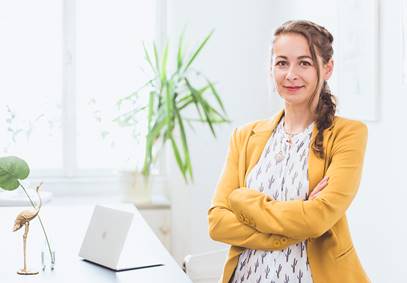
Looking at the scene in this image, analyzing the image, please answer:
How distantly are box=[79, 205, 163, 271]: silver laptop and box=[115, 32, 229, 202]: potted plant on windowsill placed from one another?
2.06 metres

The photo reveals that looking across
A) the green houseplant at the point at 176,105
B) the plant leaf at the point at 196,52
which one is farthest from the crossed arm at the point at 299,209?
the plant leaf at the point at 196,52

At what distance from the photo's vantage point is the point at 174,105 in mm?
4480

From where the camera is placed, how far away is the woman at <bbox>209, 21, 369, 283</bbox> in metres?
2.08

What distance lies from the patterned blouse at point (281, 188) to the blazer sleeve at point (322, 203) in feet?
0.18

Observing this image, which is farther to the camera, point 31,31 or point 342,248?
point 31,31

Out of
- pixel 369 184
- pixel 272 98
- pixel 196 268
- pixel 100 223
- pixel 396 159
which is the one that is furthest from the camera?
pixel 272 98

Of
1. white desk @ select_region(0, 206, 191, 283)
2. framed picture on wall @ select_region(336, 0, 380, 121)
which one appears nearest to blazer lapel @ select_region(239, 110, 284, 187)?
white desk @ select_region(0, 206, 191, 283)

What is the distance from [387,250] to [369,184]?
0.35 meters

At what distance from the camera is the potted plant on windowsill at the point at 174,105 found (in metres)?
4.45

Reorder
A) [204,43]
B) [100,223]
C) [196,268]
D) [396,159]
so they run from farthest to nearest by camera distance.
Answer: [204,43] < [396,159] < [196,268] < [100,223]

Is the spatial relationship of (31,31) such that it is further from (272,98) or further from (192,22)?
(272,98)

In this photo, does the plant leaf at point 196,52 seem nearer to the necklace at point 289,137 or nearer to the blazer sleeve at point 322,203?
the necklace at point 289,137

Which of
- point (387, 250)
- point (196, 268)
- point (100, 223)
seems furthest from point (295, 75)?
point (387, 250)

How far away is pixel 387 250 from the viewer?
10.5 feet
